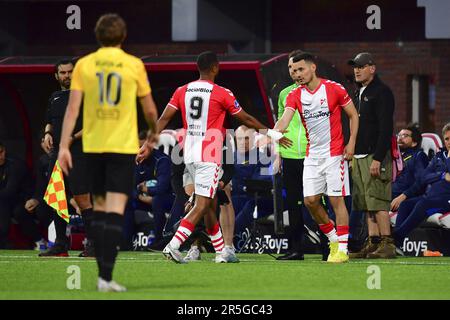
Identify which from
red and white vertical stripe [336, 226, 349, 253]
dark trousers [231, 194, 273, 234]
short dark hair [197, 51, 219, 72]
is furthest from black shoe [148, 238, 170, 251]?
short dark hair [197, 51, 219, 72]

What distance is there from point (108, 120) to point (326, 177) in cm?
412

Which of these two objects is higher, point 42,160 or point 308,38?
point 308,38

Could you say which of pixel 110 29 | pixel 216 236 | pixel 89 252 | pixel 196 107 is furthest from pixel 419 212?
pixel 110 29

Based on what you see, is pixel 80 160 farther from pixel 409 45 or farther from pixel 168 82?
pixel 409 45

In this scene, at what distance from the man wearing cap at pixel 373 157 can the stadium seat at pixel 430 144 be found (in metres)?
2.88

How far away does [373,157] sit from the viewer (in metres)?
15.4

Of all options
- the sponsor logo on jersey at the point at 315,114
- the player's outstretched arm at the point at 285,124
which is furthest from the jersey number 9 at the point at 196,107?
the sponsor logo on jersey at the point at 315,114

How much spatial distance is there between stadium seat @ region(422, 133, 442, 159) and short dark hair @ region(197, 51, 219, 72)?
530 centimetres

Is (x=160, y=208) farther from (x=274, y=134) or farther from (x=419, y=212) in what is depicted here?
(x=274, y=134)

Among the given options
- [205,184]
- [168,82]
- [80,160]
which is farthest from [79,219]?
[205,184]

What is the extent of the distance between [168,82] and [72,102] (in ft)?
28.7

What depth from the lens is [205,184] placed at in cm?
1399

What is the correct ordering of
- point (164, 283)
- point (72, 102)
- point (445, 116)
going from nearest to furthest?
point (72, 102) → point (164, 283) → point (445, 116)

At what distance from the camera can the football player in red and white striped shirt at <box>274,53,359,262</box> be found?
14.4 meters
